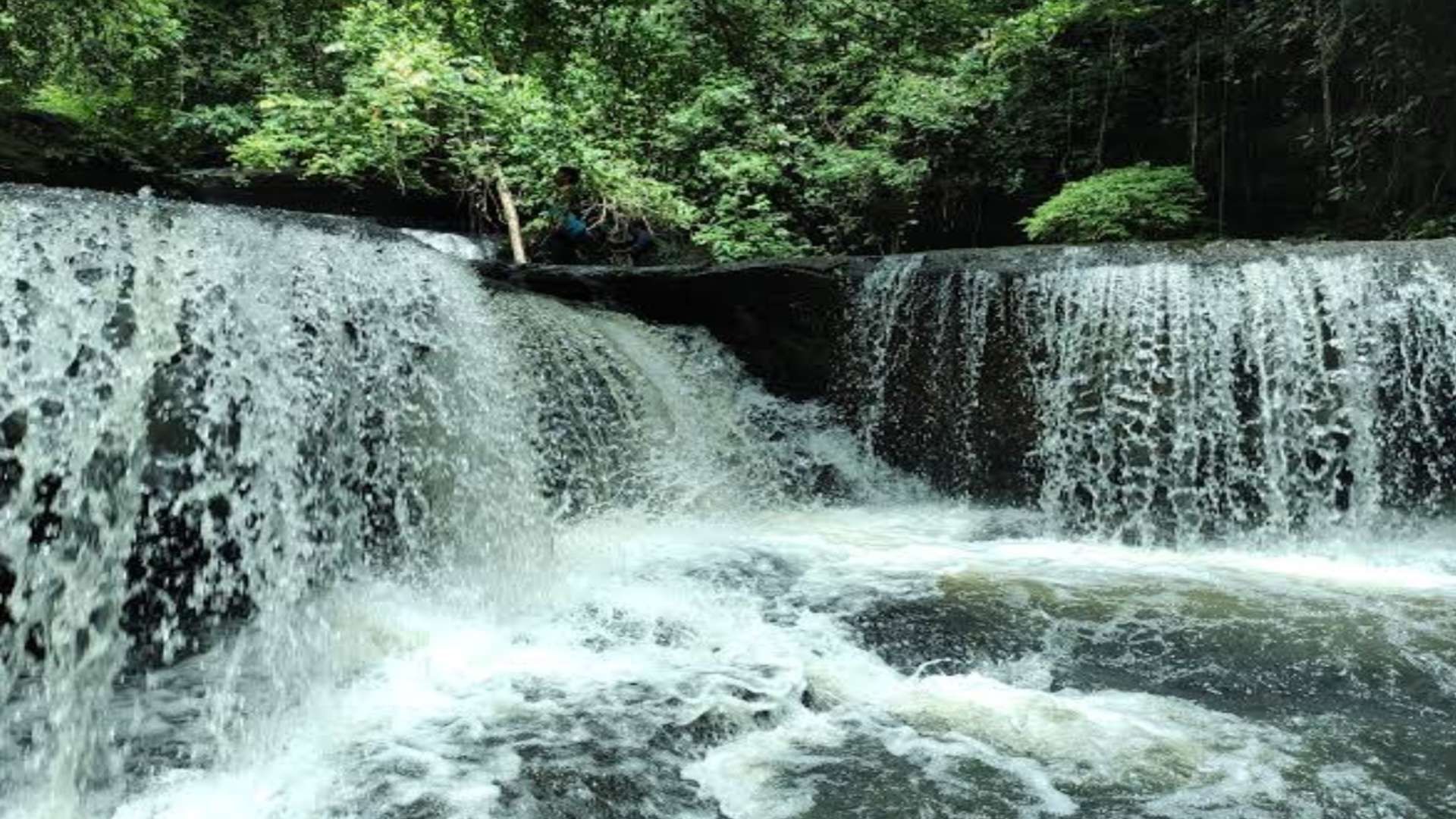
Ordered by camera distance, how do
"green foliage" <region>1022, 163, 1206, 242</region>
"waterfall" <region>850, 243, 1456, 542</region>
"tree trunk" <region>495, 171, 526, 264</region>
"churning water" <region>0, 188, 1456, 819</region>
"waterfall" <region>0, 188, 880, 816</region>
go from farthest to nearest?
"tree trunk" <region>495, 171, 526, 264</region>
"green foliage" <region>1022, 163, 1206, 242</region>
"waterfall" <region>850, 243, 1456, 542</region>
"waterfall" <region>0, 188, 880, 816</region>
"churning water" <region>0, 188, 1456, 819</region>

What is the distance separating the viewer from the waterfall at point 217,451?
373 centimetres

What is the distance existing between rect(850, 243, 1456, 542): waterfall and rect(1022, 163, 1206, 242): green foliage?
7.52ft

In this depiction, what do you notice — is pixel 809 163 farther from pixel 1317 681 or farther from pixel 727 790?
pixel 727 790

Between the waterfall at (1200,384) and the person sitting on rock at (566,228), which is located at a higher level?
the person sitting on rock at (566,228)

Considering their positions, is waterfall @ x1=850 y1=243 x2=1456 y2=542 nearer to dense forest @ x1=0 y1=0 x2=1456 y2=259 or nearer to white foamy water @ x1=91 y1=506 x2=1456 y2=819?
white foamy water @ x1=91 y1=506 x2=1456 y2=819

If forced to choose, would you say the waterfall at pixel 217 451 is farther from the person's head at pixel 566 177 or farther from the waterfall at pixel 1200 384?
the waterfall at pixel 1200 384

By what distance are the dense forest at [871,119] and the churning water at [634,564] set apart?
2.44m

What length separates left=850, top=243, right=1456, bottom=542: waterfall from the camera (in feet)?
21.6

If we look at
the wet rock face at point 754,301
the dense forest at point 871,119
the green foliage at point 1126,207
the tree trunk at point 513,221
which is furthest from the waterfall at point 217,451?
the green foliage at point 1126,207

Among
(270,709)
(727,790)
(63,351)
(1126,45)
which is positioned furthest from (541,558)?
(1126,45)

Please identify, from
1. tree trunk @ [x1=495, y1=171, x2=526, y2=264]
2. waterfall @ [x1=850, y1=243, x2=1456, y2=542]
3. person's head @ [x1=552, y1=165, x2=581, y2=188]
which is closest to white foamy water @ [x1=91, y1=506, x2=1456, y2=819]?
waterfall @ [x1=850, y1=243, x2=1456, y2=542]

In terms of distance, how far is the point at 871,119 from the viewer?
12.3 meters

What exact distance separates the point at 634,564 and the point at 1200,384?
409 centimetres

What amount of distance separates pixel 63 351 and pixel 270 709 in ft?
5.55
